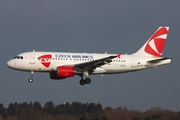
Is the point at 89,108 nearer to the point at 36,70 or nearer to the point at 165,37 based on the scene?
the point at 165,37

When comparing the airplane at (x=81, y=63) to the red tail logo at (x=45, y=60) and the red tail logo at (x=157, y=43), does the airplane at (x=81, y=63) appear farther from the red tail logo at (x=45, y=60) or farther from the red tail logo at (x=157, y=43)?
the red tail logo at (x=157, y=43)

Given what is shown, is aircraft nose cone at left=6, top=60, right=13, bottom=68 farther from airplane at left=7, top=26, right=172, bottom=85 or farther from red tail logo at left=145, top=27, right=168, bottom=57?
red tail logo at left=145, top=27, right=168, bottom=57

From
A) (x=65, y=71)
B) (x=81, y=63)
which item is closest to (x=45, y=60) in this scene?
(x=65, y=71)

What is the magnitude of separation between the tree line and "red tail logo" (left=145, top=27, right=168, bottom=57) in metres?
9.13

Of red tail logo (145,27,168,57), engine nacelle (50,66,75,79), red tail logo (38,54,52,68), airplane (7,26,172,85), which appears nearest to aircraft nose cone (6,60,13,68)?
airplane (7,26,172,85)

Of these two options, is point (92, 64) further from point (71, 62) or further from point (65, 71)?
point (65, 71)

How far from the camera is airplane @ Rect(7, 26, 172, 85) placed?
219ft

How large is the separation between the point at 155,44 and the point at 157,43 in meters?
0.38

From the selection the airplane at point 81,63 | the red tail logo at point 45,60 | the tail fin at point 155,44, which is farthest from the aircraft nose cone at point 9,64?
the tail fin at point 155,44

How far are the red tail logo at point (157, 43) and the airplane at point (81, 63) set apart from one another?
70 centimetres

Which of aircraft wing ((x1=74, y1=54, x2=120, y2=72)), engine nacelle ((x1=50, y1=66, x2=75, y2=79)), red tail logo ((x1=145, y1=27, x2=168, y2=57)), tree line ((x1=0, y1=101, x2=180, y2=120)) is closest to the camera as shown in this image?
aircraft wing ((x1=74, y1=54, x2=120, y2=72))

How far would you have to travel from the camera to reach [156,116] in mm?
77312

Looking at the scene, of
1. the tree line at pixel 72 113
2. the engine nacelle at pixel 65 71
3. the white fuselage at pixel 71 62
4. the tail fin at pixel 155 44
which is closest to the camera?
the engine nacelle at pixel 65 71

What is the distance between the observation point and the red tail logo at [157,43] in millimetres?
74688
